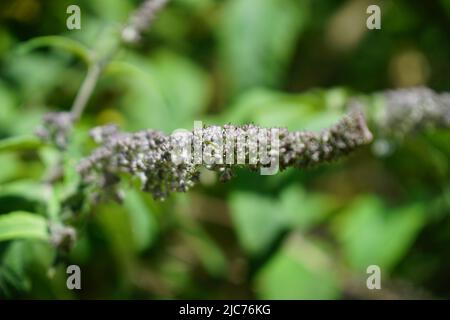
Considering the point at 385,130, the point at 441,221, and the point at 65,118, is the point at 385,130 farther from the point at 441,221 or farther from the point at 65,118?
the point at 65,118

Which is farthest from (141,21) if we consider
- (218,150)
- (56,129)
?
(218,150)

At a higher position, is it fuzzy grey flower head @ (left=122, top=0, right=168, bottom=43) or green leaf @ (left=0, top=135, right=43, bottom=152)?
fuzzy grey flower head @ (left=122, top=0, right=168, bottom=43)

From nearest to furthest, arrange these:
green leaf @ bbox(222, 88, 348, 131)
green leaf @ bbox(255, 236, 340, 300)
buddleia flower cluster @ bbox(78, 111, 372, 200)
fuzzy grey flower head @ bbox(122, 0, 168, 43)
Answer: buddleia flower cluster @ bbox(78, 111, 372, 200)
fuzzy grey flower head @ bbox(122, 0, 168, 43)
green leaf @ bbox(222, 88, 348, 131)
green leaf @ bbox(255, 236, 340, 300)

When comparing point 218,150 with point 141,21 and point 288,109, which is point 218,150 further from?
point 288,109

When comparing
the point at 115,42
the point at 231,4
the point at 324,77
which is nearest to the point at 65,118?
the point at 115,42

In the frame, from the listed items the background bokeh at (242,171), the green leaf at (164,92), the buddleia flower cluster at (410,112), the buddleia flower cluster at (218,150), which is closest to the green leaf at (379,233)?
the background bokeh at (242,171)

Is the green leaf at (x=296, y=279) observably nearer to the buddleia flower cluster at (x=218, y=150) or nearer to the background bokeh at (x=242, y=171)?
the background bokeh at (x=242, y=171)

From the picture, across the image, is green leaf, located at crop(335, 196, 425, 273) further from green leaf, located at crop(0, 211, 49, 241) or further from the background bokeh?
green leaf, located at crop(0, 211, 49, 241)

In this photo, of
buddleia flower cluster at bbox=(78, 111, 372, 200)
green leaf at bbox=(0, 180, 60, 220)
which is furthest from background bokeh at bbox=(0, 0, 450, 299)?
buddleia flower cluster at bbox=(78, 111, 372, 200)
